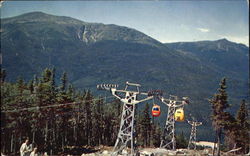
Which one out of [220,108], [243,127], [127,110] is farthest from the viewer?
[243,127]

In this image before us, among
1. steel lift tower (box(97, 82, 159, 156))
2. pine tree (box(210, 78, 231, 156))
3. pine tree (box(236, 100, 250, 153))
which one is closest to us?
steel lift tower (box(97, 82, 159, 156))

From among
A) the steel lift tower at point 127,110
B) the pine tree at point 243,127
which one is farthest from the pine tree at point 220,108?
the steel lift tower at point 127,110

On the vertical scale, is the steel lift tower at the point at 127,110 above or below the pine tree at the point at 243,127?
above

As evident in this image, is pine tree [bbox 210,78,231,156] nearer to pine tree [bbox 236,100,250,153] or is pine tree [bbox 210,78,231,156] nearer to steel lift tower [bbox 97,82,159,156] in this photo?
pine tree [bbox 236,100,250,153]

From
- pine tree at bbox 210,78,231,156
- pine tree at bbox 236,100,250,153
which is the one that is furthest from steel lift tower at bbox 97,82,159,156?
pine tree at bbox 236,100,250,153

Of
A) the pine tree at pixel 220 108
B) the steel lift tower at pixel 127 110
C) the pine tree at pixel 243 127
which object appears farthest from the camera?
the pine tree at pixel 243 127

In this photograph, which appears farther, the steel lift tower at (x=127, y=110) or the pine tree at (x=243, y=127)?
the pine tree at (x=243, y=127)

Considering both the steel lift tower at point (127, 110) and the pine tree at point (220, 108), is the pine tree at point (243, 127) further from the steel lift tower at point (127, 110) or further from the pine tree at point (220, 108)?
the steel lift tower at point (127, 110)

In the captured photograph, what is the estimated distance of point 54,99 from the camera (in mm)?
33219

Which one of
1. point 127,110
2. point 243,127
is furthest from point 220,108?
point 127,110

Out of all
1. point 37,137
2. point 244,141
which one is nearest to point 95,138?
point 37,137

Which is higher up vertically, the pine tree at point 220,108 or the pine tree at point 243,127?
the pine tree at point 220,108

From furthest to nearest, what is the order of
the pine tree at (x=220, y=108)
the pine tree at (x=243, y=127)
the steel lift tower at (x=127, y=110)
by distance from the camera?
the pine tree at (x=243, y=127)
the pine tree at (x=220, y=108)
the steel lift tower at (x=127, y=110)

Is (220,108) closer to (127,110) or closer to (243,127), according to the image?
(243,127)
